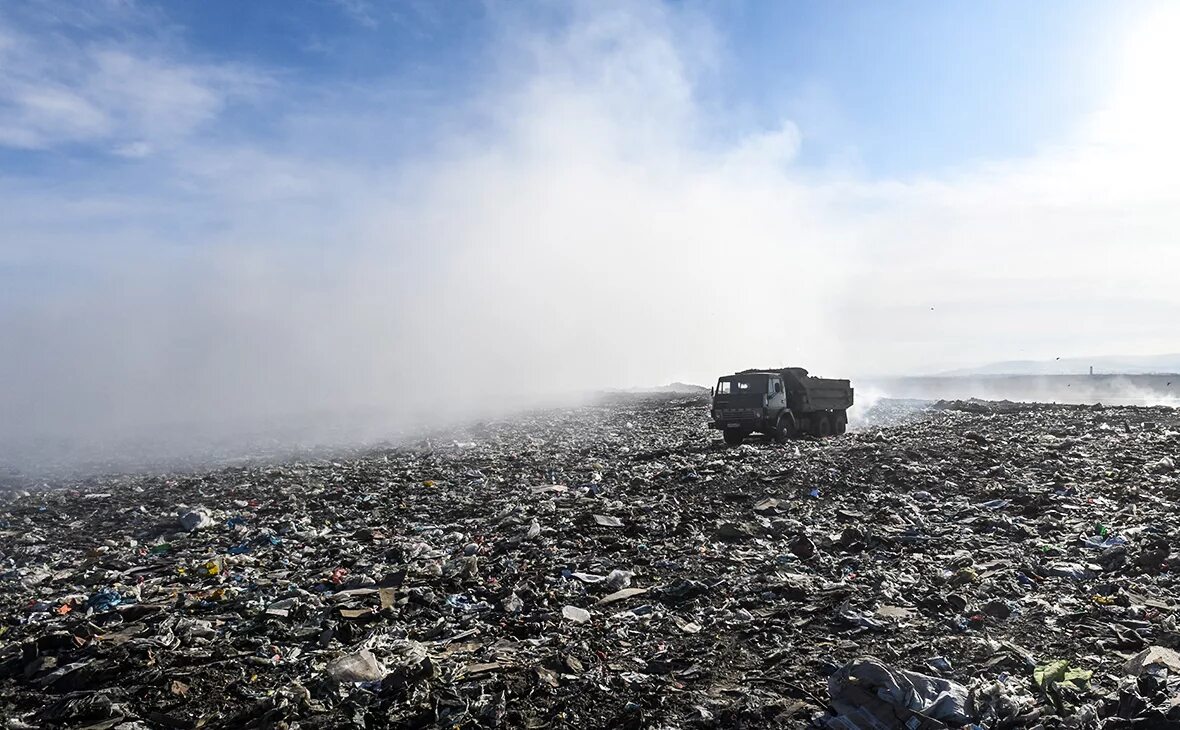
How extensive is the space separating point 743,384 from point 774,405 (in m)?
0.90

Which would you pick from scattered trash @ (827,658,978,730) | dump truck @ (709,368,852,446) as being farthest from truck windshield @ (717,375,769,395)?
scattered trash @ (827,658,978,730)

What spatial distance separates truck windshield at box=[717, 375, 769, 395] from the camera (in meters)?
18.1

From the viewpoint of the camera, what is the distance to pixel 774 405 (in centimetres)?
1816

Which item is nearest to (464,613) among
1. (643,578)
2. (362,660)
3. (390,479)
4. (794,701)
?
(362,660)

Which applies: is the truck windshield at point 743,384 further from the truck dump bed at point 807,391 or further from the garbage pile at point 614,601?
the garbage pile at point 614,601

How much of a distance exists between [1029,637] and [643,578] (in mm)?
3106

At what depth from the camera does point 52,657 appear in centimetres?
496

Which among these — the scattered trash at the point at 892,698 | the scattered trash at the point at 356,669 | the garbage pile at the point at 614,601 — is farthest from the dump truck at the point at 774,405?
the scattered trash at the point at 356,669

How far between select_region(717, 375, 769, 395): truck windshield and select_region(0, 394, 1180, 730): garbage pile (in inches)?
216

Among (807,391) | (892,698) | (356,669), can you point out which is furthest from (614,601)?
(807,391)

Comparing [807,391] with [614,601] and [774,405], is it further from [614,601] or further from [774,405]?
[614,601]

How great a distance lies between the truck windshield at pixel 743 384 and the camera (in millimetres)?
18125

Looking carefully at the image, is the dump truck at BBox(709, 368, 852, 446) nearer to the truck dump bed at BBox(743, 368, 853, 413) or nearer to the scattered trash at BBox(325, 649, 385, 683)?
the truck dump bed at BBox(743, 368, 853, 413)

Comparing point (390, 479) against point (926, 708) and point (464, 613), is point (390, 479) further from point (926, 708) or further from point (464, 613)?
point (926, 708)
